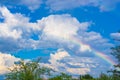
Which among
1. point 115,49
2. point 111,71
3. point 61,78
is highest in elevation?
point 115,49

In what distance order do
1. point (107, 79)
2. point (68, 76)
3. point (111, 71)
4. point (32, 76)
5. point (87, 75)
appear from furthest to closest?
point (87, 75), point (111, 71), point (107, 79), point (68, 76), point (32, 76)

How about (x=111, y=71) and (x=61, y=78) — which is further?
(x=111, y=71)

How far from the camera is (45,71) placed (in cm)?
5294

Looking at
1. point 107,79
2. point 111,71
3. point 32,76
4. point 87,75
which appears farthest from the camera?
point 87,75

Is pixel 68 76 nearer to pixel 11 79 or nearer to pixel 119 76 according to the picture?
pixel 11 79

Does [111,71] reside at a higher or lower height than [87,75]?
lower

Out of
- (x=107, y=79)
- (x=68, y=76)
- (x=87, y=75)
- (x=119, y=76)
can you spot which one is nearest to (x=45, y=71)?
(x=68, y=76)

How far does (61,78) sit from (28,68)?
18.9 metres

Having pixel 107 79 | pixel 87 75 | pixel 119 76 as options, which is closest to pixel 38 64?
pixel 107 79

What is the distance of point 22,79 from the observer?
1971 inches

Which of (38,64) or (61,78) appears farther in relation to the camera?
(61,78)

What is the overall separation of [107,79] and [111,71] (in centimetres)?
645

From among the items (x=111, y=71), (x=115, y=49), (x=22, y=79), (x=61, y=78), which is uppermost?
(x=115, y=49)

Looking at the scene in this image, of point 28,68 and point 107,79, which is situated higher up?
point 107,79
